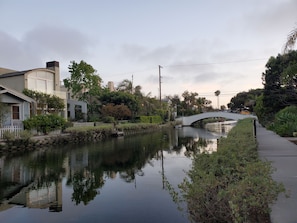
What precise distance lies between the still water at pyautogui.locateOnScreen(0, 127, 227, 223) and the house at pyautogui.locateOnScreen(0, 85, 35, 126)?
352 inches

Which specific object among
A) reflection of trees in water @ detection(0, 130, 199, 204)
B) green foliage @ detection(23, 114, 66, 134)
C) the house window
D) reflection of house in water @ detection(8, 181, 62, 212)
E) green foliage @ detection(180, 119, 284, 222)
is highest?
the house window

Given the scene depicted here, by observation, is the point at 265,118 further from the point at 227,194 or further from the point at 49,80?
the point at 227,194

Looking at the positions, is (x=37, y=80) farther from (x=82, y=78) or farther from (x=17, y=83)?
(x=82, y=78)

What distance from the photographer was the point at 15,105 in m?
22.6

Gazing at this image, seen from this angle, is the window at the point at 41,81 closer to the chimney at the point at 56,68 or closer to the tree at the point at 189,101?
the chimney at the point at 56,68

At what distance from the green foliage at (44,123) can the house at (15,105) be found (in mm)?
1041

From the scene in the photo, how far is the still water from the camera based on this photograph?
19.9ft

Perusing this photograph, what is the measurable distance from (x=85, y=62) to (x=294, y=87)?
24.1m

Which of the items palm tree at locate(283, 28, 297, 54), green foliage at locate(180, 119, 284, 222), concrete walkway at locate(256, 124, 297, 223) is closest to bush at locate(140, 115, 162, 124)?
concrete walkway at locate(256, 124, 297, 223)

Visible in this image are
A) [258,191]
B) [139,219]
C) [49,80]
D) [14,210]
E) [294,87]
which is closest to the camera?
[258,191]

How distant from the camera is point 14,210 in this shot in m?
6.54

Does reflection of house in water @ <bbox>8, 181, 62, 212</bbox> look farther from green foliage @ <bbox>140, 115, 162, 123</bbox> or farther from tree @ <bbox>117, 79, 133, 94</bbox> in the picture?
tree @ <bbox>117, 79, 133, 94</bbox>

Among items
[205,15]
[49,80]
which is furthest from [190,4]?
[49,80]

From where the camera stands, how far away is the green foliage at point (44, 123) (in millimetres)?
21297
